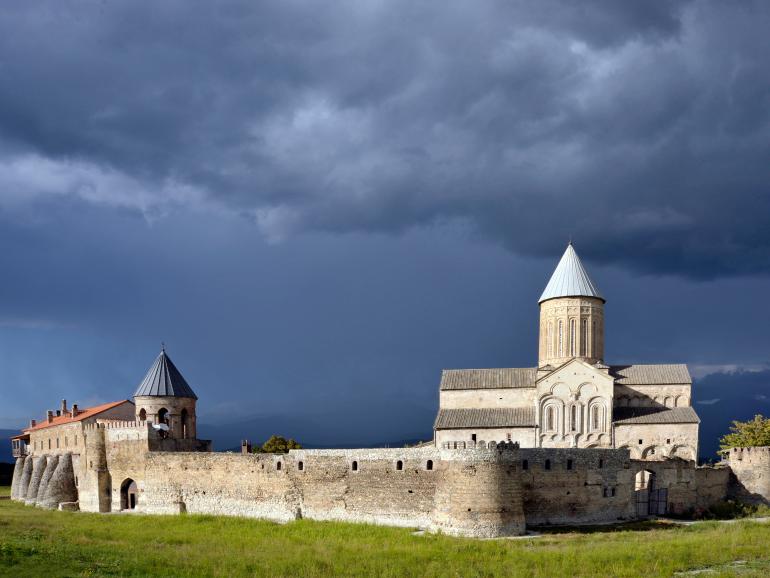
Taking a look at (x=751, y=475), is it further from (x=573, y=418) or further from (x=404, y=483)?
(x=404, y=483)

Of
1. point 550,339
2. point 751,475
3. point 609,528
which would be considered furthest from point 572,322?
point 609,528

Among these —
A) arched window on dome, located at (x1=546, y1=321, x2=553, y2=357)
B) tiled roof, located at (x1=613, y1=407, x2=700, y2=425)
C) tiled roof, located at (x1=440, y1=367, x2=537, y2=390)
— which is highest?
arched window on dome, located at (x1=546, y1=321, x2=553, y2=357)

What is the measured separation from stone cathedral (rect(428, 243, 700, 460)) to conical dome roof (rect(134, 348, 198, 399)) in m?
11.9

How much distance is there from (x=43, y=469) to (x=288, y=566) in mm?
21545

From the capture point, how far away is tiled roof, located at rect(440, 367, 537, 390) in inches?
1593

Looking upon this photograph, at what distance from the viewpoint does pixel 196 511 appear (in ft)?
109

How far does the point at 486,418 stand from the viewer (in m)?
39.5

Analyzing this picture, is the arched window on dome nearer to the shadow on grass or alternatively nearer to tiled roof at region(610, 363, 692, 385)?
tiled roof at region(610, 363, 692, 385)

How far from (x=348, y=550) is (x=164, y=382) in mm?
15748

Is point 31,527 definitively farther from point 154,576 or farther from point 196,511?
point 154,576

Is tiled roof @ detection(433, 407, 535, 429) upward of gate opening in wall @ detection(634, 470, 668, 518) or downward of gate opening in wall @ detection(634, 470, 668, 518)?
upward

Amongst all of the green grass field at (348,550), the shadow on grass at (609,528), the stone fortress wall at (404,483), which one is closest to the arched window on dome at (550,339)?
the stone fortress wall at (404,483)

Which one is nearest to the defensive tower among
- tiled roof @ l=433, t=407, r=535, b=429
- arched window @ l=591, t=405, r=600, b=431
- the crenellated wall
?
tiled roof @ l=433, t=407, r=535, b=429

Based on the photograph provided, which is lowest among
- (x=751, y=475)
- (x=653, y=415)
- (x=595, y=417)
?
(x=751, y=475)
